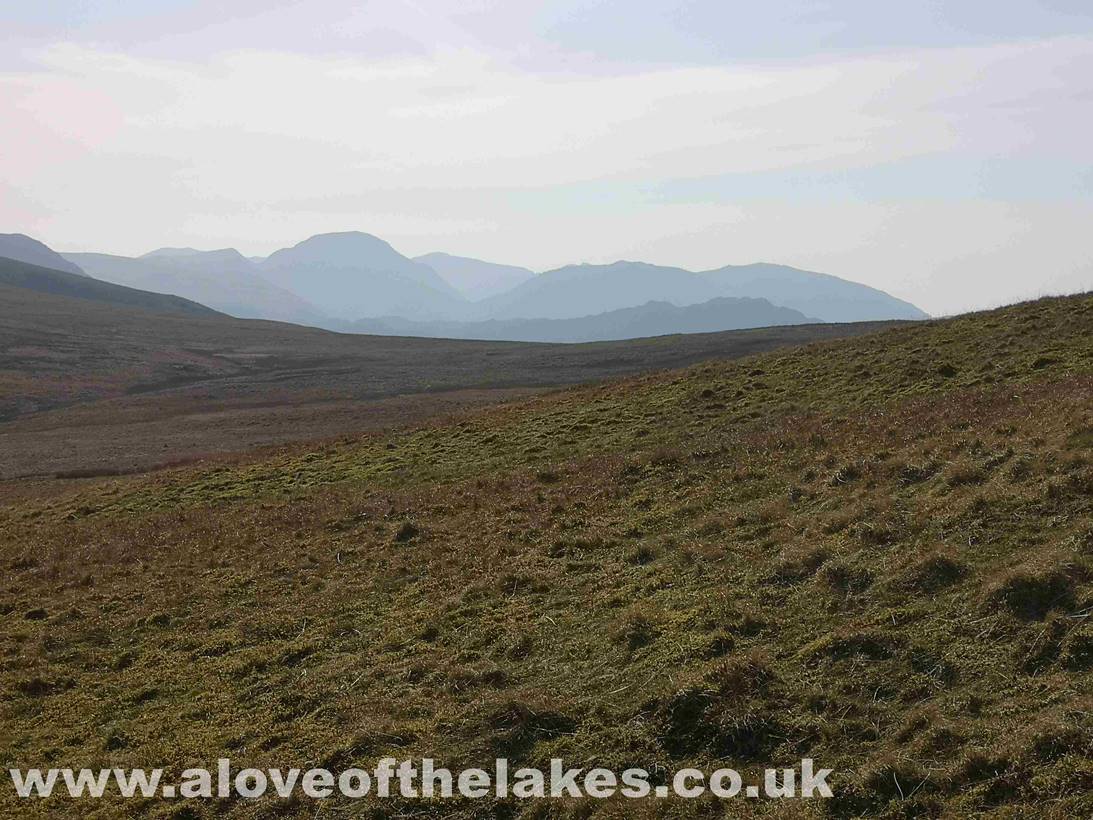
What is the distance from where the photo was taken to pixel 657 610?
13438 mm

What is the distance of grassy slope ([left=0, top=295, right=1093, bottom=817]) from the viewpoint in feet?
30.9

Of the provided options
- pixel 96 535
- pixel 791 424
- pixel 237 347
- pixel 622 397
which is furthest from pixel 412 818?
pixel 237 347

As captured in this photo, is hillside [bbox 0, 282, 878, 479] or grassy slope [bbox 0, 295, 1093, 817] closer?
grassy slope [bbox 0, 295, 1093, 817]

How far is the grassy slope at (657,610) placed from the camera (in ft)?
30.9

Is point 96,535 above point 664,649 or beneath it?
beneath

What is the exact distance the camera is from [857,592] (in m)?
12.2

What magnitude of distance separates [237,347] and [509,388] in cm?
7945

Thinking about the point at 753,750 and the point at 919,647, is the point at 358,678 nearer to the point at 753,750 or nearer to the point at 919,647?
the point at 753,750

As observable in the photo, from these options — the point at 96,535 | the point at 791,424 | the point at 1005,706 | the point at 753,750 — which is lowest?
the point at 96,535

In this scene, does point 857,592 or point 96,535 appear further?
point 96,535

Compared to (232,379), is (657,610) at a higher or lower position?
higher

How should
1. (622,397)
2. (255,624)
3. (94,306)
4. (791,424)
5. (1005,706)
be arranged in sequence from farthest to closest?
(94,306), (622,397), (791,424), (255,624), (1005,706)

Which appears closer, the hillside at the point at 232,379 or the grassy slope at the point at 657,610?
the grassy slope at the point at 657,610

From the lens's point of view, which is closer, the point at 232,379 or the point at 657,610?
the point at 657,610
